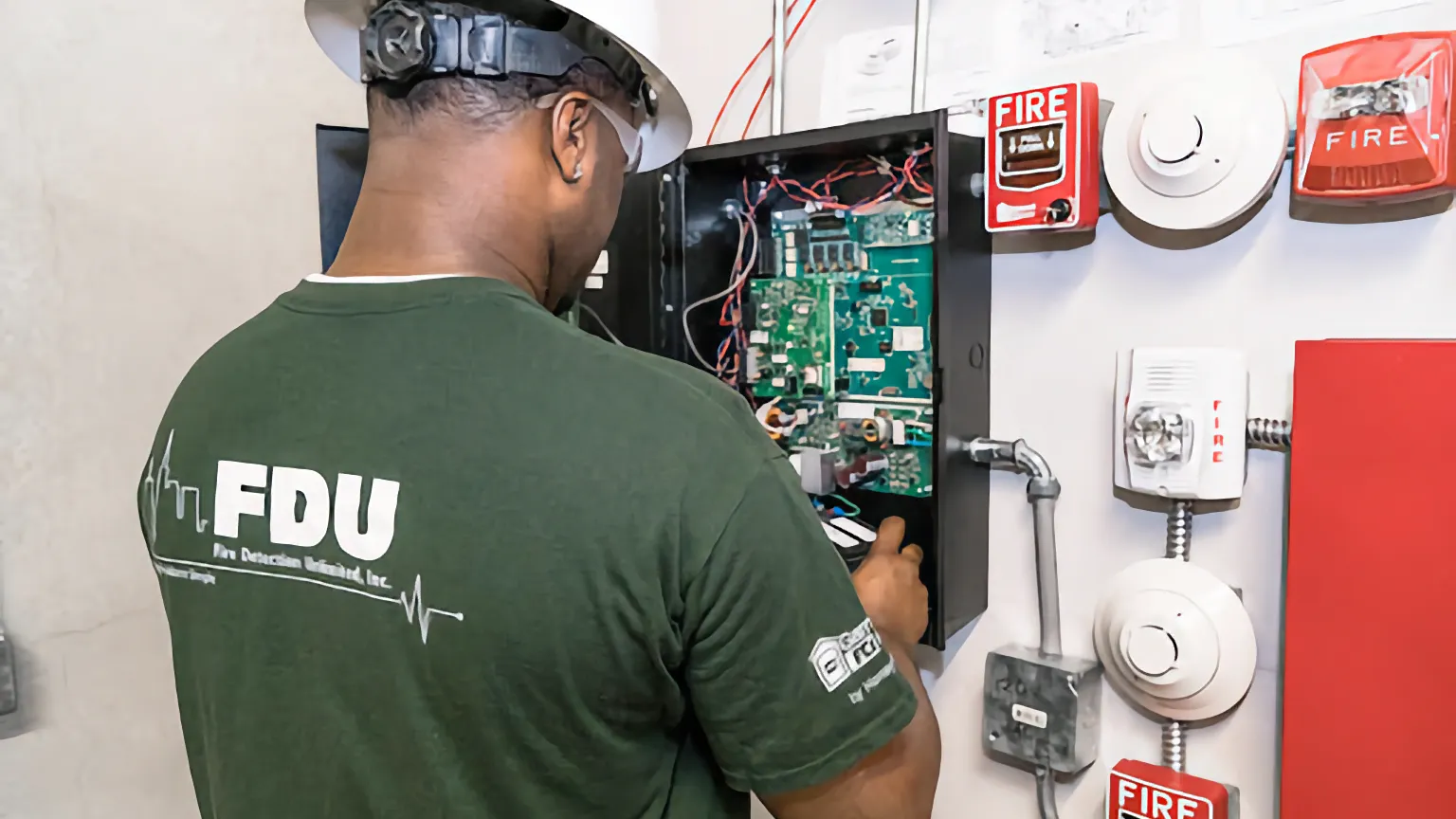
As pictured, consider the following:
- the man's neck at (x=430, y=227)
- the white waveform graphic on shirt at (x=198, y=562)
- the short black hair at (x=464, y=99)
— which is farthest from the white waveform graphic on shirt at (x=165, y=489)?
the short black hair at (x=464, y=99)

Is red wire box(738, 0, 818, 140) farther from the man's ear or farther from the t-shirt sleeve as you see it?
the t-shirt sleeve

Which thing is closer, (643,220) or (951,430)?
(951,430)

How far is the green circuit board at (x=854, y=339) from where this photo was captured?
120 cm

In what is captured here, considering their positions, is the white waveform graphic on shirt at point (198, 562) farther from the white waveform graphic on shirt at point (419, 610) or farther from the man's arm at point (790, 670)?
the man's arm at point (790, 670)

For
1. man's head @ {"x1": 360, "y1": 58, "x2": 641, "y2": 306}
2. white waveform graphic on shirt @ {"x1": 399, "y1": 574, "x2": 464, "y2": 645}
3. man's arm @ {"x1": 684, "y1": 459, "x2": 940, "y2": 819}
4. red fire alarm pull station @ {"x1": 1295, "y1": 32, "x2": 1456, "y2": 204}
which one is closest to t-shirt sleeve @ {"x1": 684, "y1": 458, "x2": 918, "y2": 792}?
man's arm @ {"x1": 684, "y1": 459, "x2": 940, "y2": 819}

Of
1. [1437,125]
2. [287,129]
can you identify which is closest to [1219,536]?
[1437,125]

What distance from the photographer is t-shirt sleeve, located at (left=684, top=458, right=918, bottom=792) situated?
0.64 metres

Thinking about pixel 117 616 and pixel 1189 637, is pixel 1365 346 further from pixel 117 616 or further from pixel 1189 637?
pixel 117 616

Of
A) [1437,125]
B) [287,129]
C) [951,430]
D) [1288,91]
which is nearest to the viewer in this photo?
[1437,125]

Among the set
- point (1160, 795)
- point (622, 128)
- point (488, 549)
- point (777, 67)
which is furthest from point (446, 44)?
point (1160, 795)

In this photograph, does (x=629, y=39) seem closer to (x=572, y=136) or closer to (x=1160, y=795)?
(x=572, y=136)

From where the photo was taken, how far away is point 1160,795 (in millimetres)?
1025

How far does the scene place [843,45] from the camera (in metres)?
1.33

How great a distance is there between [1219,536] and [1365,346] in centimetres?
27
